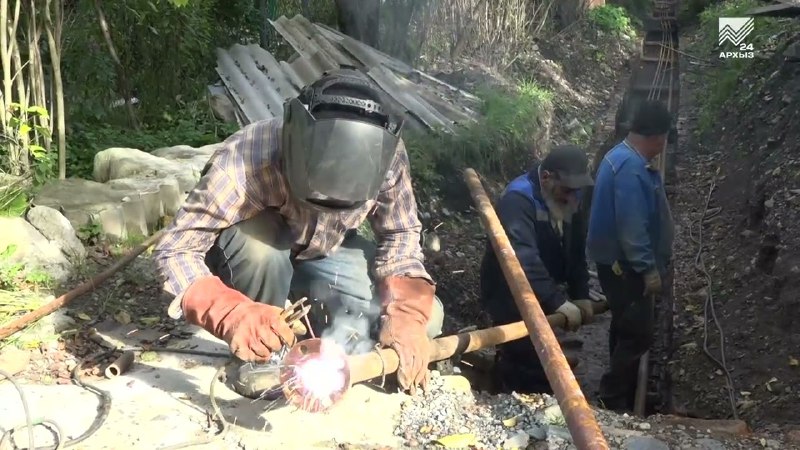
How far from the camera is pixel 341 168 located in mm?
2643

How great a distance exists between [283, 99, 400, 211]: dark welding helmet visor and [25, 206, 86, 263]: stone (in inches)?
80.5

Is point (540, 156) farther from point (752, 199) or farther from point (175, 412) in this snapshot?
point (175, 412)

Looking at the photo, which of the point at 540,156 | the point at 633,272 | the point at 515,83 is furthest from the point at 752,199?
the point at 515,83

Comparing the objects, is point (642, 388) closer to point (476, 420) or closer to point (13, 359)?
point (476, 420)

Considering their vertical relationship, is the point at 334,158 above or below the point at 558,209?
above

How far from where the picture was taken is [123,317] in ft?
13.0

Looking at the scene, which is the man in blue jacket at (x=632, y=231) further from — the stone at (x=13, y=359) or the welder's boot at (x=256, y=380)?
the stone at (x=13, y=359)

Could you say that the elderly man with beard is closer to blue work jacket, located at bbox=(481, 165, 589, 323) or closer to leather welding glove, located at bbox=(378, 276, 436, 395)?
blue work jacket, located at bbox=(481, 165, 589, 323)

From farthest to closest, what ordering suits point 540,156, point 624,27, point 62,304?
point 624,27 → point 540,156 → point 62,304

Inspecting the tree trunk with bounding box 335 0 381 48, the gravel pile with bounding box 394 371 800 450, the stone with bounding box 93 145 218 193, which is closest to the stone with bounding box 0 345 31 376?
the gravel pile with bounding box 394 371 800 450

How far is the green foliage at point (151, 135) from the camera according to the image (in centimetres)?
567

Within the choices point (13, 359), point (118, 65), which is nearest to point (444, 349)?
point (13, 359)

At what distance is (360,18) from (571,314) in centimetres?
626

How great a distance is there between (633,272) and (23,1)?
4119mm
